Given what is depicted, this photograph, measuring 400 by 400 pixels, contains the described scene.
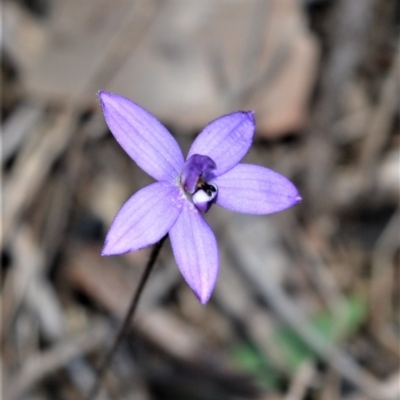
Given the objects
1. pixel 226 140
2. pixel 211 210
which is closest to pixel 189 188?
pixel 226 140

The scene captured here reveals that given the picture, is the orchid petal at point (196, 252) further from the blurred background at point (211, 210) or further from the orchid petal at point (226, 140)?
the blurred background at point (211, 210)

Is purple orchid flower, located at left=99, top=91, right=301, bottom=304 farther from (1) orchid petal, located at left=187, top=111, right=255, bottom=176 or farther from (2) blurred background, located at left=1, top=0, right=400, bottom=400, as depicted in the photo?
(2) blurred background, located at left=1, top=0, right=400, bottom=400

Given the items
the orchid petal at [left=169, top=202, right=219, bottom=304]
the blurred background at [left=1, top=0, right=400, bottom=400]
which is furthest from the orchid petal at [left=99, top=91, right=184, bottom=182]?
the blurred background at [left=1, top=0, right=400, bottom=400]

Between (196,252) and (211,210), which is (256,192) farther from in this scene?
(211,210)

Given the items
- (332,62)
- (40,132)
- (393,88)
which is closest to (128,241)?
(40,132)

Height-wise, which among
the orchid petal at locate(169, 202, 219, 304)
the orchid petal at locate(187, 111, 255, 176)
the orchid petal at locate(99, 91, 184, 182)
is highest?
the orchid petal at locate(187, 111, 255, 176)
